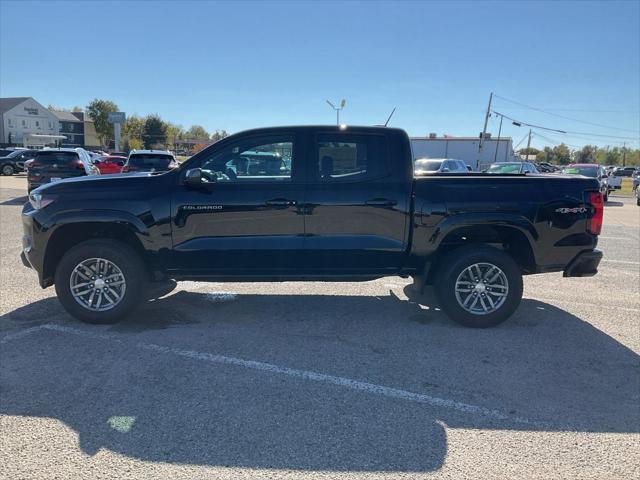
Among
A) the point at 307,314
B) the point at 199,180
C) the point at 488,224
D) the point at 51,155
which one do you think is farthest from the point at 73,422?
the point at 51,155

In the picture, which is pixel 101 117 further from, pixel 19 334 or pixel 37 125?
pixel 19 334

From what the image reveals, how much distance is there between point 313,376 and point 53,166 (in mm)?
14722

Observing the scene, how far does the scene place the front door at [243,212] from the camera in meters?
4.91

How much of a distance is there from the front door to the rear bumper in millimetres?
2952

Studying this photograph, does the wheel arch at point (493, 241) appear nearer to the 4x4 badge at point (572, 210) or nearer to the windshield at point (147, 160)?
the 4x4 badge at point (572, 210)

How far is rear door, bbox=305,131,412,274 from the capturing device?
16.2 feet

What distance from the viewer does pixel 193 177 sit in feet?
15.5

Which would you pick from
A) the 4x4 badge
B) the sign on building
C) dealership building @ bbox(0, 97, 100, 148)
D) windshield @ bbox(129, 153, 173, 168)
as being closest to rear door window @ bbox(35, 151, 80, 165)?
windshield @ bbox(129, 153, 173, 168)

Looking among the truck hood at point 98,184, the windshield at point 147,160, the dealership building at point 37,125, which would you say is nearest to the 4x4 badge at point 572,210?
the truck hood at point 98,184

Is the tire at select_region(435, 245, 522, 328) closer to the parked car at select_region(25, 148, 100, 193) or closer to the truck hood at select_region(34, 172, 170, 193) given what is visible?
the truck hood at select_region(34, 172, 170, 193)

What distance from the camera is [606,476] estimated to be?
276 cm

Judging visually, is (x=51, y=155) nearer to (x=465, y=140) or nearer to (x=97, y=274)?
(x=97, y=274)

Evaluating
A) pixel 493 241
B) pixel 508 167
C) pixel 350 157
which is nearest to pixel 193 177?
pixel 350 157

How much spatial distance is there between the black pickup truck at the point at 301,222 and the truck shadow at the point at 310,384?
49 centimetres
